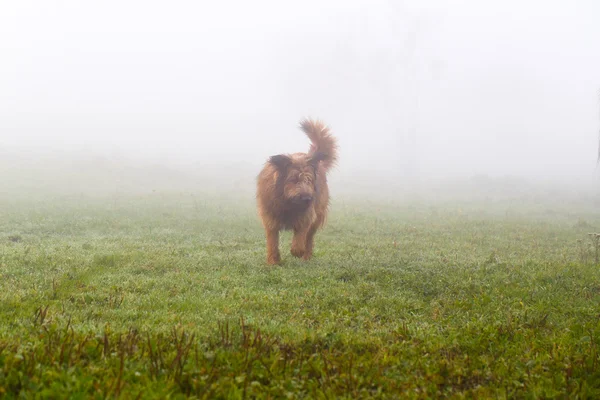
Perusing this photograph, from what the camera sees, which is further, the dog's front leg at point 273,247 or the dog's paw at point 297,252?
the dog's paw at point 297,252

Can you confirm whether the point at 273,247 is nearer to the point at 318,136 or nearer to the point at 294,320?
the point at 318,136

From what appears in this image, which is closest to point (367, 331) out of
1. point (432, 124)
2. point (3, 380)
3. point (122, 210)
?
point (3, 380)

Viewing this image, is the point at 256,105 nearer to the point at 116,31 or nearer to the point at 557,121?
the point at 116,31

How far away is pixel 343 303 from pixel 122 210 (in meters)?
18.1

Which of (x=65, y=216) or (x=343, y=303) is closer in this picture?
(x=343, y=303)

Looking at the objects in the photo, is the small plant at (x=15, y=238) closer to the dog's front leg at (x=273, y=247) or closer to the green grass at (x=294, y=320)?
the green grass at (x=294, y=320)

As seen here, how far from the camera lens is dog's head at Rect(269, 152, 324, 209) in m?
9.62

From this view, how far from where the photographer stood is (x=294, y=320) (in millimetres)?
6191

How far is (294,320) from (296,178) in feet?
13.6

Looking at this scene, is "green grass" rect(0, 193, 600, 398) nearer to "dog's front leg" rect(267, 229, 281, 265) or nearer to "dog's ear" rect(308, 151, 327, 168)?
"dog's front leg" rect(267, 229, 281, 265)

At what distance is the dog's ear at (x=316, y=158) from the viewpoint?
10.2 metres

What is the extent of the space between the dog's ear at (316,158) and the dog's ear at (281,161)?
1.67 feet

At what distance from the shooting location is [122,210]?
22844 mm

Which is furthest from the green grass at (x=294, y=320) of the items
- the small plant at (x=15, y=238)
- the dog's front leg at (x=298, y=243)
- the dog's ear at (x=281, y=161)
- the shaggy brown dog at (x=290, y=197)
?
the dog's ear at (x=281, y=161)
